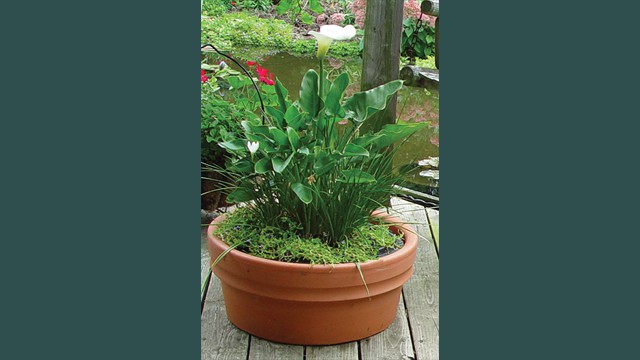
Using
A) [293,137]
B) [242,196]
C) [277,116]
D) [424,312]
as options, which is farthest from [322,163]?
[424,312]

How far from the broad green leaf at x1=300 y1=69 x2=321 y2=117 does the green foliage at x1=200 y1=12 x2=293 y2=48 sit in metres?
0.31

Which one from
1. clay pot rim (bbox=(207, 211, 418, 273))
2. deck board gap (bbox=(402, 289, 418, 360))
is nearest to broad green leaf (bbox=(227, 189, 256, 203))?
clay pot rim (bbox=(207, 211, 418, 273))

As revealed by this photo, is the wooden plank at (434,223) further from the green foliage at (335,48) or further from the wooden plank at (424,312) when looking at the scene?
the green foliage at (335,48)

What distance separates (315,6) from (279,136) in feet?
1.80

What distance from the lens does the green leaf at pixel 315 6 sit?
242 centimetres

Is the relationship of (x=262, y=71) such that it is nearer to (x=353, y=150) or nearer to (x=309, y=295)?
(x=353, y=150)

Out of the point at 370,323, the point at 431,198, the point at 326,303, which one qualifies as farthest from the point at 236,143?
the point at 431,198

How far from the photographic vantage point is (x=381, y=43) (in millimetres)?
2635

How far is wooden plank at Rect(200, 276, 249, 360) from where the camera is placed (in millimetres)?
2229

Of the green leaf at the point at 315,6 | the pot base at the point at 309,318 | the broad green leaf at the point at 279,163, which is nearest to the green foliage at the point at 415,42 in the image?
the green leaf at the point at 315,6

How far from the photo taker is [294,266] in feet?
6.99

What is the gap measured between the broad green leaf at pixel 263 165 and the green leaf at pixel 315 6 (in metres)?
0.58

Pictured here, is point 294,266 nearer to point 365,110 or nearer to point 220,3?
point 365,110

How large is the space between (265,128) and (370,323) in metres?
0.70
